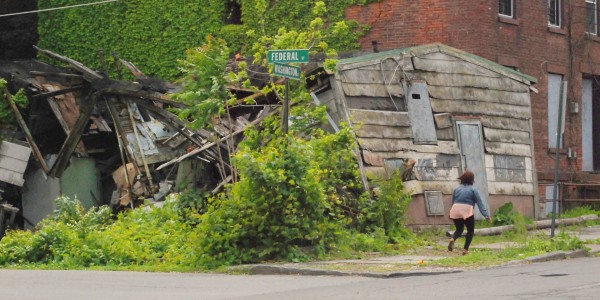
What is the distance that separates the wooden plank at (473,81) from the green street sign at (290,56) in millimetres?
6668

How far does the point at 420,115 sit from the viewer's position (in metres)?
23.0

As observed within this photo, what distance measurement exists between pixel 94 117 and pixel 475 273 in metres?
13.1

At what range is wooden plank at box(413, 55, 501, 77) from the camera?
A: 23453 mm

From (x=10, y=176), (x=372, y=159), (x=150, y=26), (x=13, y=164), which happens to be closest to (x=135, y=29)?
(x=150, y=26)

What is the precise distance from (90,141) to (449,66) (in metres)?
8.67

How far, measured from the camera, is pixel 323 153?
745 inches

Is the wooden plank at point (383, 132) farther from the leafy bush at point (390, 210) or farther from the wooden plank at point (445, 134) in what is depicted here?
the leafy bush at point (390, 210)

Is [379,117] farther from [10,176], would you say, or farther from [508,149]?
[10,176]

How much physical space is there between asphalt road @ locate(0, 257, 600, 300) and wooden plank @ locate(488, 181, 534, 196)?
318 inches

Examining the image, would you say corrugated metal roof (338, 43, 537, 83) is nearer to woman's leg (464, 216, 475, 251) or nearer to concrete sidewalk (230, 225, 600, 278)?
woman's leg (464, 216, 475, 251)

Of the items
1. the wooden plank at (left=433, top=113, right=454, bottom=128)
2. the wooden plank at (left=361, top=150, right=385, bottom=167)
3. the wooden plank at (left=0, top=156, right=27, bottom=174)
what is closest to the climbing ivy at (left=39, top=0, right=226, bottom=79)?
the wooden plank at (left=0, top=156, right=27, bottom=174)

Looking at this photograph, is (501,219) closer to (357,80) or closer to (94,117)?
(357,80)

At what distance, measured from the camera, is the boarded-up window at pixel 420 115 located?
902 inches

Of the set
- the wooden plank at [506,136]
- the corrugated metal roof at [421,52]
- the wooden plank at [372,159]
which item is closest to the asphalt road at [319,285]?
the wooden plank at [372,159]
